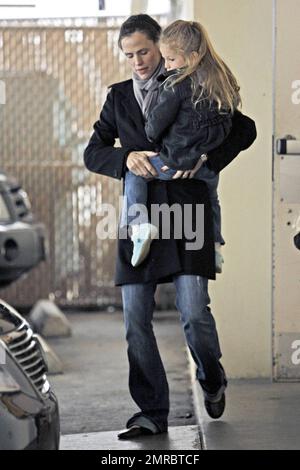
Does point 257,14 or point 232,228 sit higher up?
point 257,14

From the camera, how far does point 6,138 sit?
11.3 metres

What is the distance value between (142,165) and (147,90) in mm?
366

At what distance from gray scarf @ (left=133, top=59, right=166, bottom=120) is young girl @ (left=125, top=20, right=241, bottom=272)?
0.24ft

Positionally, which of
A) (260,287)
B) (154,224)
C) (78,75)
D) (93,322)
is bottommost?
(93,322)

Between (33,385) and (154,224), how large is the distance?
140 centimetres

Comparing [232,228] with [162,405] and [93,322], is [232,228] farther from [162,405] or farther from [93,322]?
[93,322]

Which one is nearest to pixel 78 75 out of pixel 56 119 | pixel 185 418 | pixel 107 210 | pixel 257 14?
pixel 56 119

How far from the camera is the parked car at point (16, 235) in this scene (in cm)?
1012

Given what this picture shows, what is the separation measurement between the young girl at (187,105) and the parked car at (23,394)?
1.01m
